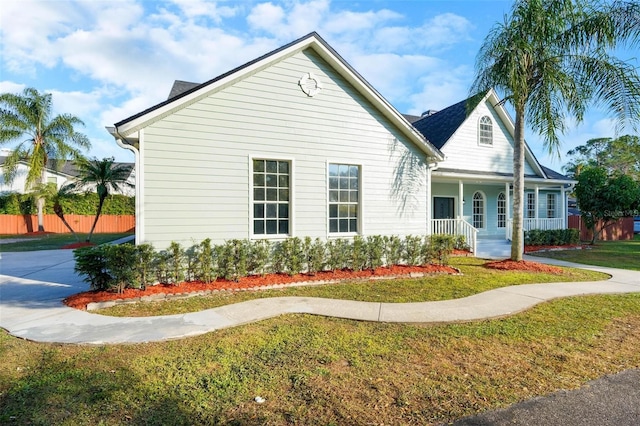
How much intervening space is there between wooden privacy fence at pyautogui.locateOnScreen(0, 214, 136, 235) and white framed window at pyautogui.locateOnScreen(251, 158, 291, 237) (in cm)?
1938

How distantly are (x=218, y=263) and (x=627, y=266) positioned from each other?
13.8 m

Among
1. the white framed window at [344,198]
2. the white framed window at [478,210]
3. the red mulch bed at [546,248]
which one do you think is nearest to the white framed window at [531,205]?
the red mulch bed at [546,248]

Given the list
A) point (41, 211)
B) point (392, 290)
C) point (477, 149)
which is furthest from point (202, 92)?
point (41, 211)

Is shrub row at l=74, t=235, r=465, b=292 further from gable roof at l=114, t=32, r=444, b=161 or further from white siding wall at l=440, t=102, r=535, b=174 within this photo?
white siding wall at l=440, t=102, r=535, b=174

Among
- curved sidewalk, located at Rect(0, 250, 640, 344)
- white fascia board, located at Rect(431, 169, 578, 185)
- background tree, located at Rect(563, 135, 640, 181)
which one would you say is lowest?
curved sidewalk, located at Rect(0, 250, 640, 344)

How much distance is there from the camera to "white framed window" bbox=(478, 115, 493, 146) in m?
16.6

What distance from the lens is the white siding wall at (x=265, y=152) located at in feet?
23.9

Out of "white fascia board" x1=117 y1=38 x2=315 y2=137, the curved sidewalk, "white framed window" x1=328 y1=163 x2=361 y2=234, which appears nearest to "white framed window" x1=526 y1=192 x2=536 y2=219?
the curved sidewalk

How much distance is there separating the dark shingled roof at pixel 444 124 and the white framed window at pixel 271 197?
10072mm

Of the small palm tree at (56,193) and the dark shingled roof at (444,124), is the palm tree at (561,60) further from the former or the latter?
the small palm tree at (56,193)

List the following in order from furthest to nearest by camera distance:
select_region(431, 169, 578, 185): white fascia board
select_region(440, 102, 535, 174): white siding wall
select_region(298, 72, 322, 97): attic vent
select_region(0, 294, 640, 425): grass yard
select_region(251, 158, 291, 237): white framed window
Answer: select_region(440, 102, 535, 174): white siding wall
select_region(431, 169, 578, 185): white fascia board
select_region(298, 72, 322, 97): attic vent
select_region(251, 158, 291, 237): white framed window
select_region(0, 294, 640, 425): grass yard

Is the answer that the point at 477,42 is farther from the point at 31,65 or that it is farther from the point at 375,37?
the point at 31,65

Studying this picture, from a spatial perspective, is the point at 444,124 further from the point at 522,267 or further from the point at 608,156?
the point at 608,156

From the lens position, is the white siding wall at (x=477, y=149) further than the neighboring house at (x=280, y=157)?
Yes
